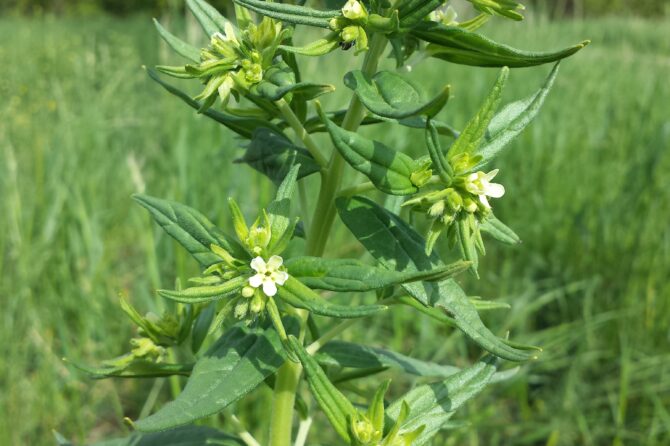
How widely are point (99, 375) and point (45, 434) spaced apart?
136cm

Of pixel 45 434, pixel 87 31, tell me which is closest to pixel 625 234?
pixel 45 434

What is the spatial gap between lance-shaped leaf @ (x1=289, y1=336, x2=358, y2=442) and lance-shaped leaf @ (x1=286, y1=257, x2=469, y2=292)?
123 millimetres

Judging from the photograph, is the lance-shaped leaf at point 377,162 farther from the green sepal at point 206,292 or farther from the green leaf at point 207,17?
Result: the green leaf at point 207,17

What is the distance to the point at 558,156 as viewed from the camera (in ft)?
13.2

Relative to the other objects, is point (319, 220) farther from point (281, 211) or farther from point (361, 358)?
point (361, 358)

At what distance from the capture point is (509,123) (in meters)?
1.25

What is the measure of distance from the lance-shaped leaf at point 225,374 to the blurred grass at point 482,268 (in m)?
0.82

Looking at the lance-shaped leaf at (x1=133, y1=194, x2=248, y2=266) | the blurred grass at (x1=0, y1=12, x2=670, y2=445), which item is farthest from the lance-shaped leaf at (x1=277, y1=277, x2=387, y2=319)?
the blurred grass at (x1=0, y1=12, x2=670, y2=445)

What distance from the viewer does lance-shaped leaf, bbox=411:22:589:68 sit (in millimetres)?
1138

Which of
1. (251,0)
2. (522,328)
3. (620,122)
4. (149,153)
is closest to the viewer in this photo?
(251,0)

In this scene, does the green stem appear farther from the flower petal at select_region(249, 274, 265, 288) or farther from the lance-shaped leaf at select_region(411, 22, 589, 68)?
the flower petal at select_region(249, 274, 265, 288)

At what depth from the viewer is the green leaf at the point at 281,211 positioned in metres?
1.16

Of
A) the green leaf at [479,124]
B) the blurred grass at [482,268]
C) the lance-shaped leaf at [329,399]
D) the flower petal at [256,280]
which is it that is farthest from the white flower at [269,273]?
the blurred grass at [482,268]

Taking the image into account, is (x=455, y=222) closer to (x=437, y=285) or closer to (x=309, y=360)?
(x=437, y=285)
